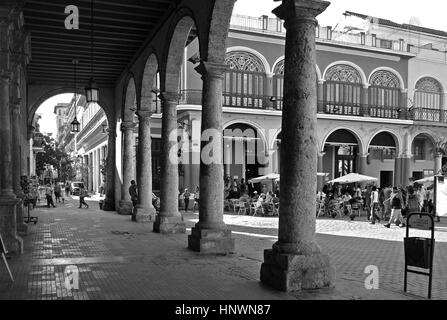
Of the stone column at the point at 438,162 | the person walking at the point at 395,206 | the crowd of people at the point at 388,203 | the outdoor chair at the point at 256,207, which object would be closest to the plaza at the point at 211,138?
the outdoor chair at the point at 256,207

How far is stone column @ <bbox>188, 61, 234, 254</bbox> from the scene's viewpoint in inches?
325

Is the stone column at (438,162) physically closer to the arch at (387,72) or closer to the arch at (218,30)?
the arch at (387,72)

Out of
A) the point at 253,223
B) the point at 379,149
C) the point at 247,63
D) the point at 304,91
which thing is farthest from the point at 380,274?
the point at 379,149

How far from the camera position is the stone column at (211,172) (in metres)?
8.27

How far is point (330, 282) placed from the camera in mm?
5711

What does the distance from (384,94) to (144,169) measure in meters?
19.3

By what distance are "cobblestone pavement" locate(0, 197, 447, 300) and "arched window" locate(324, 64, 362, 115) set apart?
14.8 m

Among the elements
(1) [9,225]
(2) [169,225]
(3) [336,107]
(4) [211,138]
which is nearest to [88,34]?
(2) [169,225]

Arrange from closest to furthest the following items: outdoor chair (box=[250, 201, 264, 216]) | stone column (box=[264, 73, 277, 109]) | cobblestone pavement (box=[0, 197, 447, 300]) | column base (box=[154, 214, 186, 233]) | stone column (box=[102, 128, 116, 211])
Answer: cobblestone pavement (box=[0, 197, 447, 300]), column base (box=[154, 214, 186, 233]), stone column (box=[102, 128, 116, 211]), outdoor chair (box=[250, 201, 264, 216]), stone column (box=[264, 73, 277, 109])

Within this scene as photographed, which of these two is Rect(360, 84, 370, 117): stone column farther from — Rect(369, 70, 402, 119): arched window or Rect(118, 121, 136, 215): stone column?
Rect(118, 121, 136, 215): stone column

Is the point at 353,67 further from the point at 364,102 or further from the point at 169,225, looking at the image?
the point at 169,225

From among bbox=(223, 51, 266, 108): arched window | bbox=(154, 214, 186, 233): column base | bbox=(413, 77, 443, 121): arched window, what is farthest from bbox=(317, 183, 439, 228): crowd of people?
bbox=(413, 77, 443, 121): arched window
